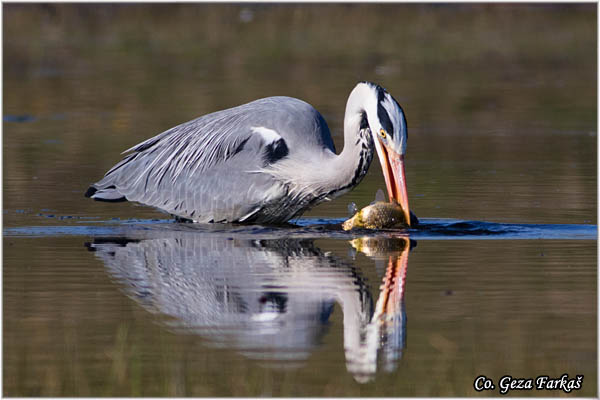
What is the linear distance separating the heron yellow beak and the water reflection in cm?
30

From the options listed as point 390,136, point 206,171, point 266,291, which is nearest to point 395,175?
point 390,136

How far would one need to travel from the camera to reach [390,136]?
9.46 m

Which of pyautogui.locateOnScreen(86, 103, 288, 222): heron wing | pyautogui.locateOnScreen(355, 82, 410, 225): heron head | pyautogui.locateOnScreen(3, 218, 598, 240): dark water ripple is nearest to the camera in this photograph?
pyautogui.locateOnScreen(355, 82, 410, 225): heron head

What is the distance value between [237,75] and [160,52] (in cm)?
475

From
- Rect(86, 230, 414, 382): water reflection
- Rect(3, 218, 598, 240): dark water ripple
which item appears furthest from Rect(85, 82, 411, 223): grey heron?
Rect(86, 230, 414, 382): water reflection

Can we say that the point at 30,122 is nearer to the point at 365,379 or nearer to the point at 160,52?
the point at 160,52

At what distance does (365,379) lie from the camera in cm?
617

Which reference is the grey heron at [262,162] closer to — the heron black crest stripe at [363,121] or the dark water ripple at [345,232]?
the heron black crest stripe at [363,121]

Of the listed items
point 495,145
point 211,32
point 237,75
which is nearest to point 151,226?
point 495,145

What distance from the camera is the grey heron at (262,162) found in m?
9.71

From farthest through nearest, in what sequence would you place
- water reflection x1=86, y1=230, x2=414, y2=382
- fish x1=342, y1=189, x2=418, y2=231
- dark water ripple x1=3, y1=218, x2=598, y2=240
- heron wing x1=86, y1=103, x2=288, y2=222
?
heron wing x1=86, y1=103, x2=288, y2=222 → dark water ripple x1=3, y1=218, x2=598, y2=240 → fish x1=342, y1=189, x2=418, y2=231 → water reflection x1=86, y1=230, x2=414, y2=382

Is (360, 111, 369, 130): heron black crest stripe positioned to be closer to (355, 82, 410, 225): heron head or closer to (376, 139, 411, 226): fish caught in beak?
(355, 82, 410, 225): heron head

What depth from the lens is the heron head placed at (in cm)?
941

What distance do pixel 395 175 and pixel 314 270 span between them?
140 cm
